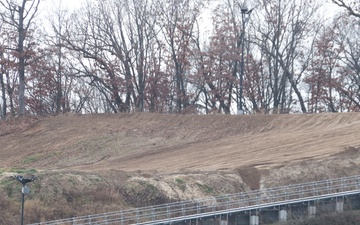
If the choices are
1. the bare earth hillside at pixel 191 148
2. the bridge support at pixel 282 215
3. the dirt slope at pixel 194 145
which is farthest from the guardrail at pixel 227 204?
the dirt slope at pixel 194 145

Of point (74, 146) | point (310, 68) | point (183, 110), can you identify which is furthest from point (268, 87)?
point (74, 146)

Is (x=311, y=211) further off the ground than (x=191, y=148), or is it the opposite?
(x=191, y=148)

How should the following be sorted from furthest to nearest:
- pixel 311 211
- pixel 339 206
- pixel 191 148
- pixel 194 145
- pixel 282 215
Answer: pixel 194 145 < pixel 191 148 < pixel 339 206 < pixel 311 211 < pixel 282 215

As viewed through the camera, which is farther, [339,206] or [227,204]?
[339,206]

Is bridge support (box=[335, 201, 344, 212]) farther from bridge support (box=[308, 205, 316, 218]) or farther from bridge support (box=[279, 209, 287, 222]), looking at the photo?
bridge support (box=[279, 209, 287, 222])

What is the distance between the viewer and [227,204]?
35.5 metres

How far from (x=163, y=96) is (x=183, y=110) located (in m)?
3.97

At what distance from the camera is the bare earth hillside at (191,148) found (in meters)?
39.8

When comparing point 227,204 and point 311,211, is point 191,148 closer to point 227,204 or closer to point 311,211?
point 227,204

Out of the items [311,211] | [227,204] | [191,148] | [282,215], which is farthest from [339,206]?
[191,148]

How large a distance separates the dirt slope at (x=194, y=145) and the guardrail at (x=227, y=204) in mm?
1783

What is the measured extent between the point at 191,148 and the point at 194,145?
39.6 inches

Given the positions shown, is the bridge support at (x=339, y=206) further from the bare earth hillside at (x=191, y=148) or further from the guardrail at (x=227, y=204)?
the bare earth hillside at (x=191, y=148)

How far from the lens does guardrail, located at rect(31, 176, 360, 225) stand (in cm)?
3173
